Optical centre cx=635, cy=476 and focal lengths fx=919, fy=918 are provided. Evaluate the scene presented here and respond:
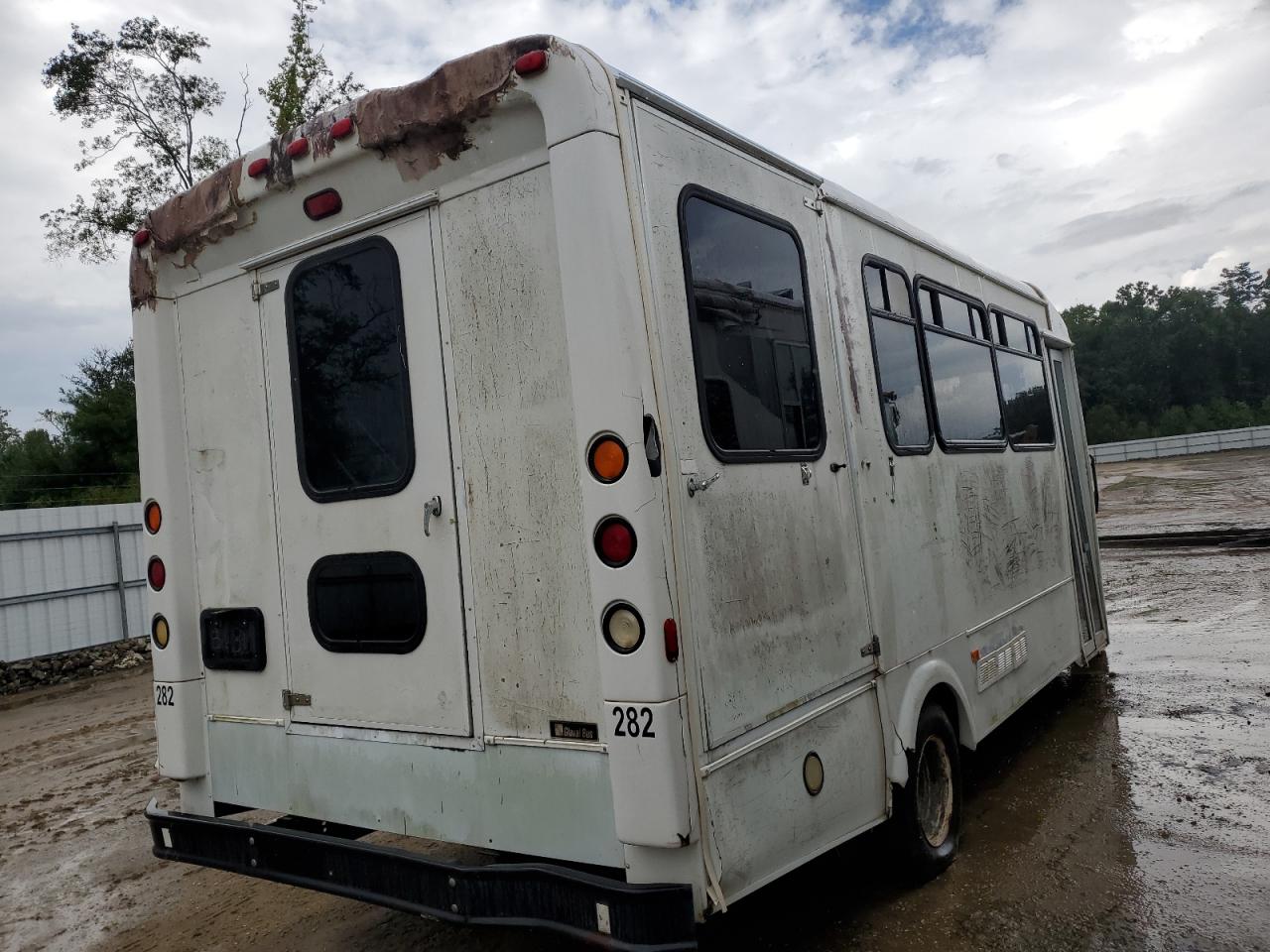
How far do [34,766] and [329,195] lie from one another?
694 cm

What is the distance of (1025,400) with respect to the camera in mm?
6293

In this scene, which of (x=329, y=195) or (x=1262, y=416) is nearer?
(x=329, y=195)

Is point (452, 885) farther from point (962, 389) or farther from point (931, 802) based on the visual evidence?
point (962, 389)

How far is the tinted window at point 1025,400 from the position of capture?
19.4ft

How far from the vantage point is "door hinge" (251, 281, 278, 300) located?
3.58m

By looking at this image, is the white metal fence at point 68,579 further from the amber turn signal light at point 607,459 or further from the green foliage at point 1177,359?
the green foliage at point 1177,359

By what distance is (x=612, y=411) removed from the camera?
263 cm

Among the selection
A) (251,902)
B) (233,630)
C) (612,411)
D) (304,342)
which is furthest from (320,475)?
(251,902)

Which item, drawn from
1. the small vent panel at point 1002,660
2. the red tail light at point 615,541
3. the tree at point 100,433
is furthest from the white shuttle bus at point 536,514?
the tree at point 100,433

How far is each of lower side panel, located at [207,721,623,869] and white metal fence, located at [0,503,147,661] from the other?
33.9ft

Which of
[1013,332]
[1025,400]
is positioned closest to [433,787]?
[1025,400]

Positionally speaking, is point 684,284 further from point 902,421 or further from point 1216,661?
point 1216,661

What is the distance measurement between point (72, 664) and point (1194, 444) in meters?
43.5

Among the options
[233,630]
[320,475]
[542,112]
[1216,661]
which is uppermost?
[542,112]
